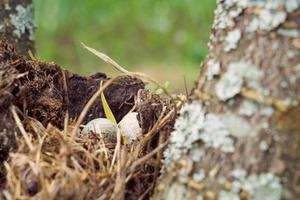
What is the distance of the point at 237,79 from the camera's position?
0.95 metres

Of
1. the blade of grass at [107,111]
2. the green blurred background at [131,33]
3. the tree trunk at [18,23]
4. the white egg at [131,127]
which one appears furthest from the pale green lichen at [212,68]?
the green blurred background at [131,33]

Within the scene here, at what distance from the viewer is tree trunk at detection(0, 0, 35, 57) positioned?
1.66m

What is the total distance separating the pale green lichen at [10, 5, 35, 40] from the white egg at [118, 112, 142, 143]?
0.50m

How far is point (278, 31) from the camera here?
3.06 feet

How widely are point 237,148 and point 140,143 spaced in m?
0.25

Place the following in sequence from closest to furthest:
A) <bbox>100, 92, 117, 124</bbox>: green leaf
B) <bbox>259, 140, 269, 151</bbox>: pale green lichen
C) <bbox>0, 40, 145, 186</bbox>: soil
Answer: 1. <bbox>259, 140, 269, 151</bbox>: pale green lichen
2. <bbox>0, 40, 145, 186</bbox>: soil
3. <bbox>100, 92, 117, 124</bbox>: green leaf

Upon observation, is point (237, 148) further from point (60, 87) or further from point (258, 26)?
point (60, 87)

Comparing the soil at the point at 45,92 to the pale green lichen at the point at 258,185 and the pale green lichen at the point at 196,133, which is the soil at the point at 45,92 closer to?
the pale green lichen at the point at 196,133

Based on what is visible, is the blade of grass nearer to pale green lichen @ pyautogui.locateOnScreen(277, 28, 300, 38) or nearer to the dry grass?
the dry grass

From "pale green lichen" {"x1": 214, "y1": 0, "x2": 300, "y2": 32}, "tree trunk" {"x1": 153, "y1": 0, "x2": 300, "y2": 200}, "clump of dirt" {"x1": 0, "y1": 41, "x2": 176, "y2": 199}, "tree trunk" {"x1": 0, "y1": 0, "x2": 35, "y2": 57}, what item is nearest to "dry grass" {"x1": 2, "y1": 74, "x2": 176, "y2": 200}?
"clump of dirt" {"x1": 0, "y1": 41, "x2": 176, "y2": 199}

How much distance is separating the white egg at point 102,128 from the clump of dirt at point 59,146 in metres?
0.03

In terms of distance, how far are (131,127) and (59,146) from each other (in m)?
0.20

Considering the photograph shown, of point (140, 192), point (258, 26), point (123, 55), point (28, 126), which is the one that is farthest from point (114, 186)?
point (123, 55)

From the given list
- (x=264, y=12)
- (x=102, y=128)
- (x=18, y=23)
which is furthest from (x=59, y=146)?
(x=18, y=23)
